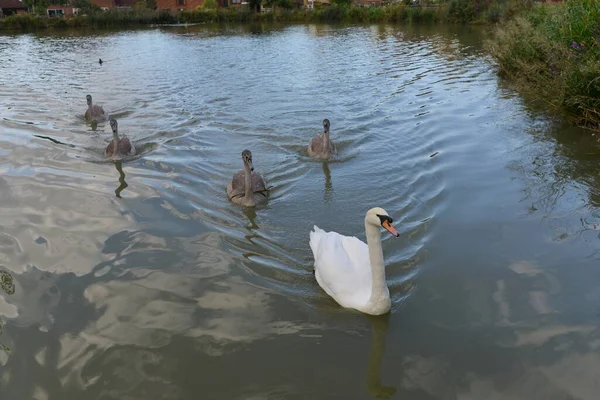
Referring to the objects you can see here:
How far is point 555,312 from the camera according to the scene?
561cm

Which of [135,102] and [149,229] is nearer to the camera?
[149,229]

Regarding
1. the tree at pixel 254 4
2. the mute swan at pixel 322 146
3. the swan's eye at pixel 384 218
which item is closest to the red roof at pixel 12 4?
the tree at pixel 254 4

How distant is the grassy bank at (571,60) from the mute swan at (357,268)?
23.1 ft

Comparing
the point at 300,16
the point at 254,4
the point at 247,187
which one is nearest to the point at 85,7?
the point at 254,4

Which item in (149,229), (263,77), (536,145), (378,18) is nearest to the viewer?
(149,229)

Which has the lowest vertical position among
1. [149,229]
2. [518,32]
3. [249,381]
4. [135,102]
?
[249,381]

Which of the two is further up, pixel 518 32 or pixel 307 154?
pixel 518 32

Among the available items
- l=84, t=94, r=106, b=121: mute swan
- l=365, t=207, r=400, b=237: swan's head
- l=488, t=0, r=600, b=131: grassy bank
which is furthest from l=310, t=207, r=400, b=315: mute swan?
l=84, t=94, r=106, b=121: mute swan

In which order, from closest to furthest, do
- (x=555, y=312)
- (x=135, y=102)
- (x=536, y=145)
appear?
(x=555, y=312) → (x=536, y=145) → (x=135, y=102)

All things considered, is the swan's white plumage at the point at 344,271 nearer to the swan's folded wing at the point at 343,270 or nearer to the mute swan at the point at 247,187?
the swan's folded wing at the point at 343,270

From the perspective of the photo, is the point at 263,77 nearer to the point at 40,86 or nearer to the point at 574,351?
the point at 40,86

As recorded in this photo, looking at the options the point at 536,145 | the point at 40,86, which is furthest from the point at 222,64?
the point at 536,145

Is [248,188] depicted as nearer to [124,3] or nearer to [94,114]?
[94,114]

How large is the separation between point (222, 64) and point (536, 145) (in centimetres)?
1618
